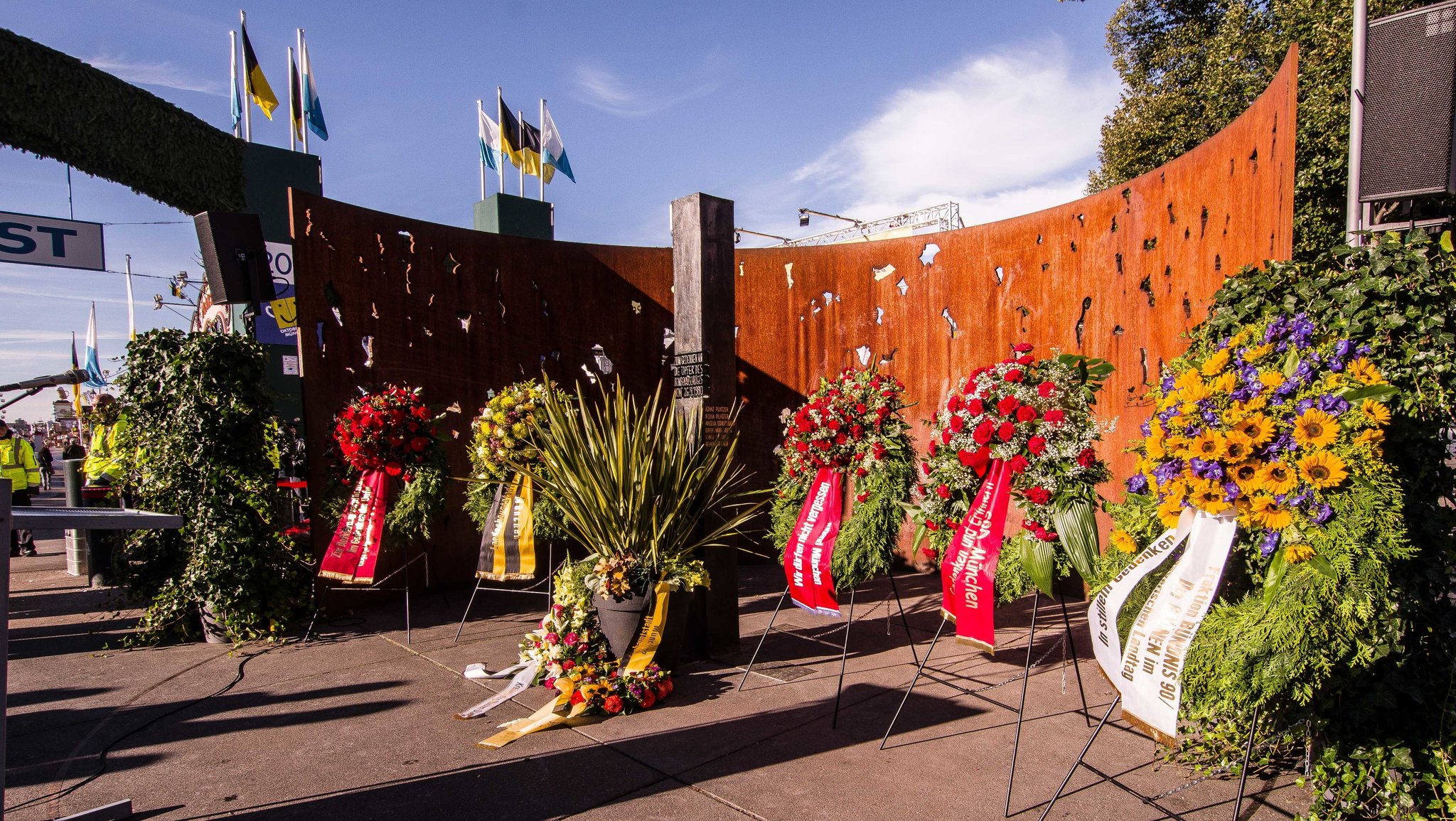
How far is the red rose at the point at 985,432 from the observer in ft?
10.3

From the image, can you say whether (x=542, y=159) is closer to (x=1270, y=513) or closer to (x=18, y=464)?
(x=18, y=464)

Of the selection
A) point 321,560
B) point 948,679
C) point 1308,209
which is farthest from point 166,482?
point 1308,209

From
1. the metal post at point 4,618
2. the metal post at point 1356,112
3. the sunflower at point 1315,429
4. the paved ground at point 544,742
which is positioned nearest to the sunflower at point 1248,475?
the sunflower at point 1315,429

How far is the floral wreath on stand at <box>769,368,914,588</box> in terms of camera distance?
4.07 m

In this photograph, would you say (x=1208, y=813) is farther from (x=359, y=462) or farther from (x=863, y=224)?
(x=863, y=224)

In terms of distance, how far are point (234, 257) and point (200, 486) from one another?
4.75 feet

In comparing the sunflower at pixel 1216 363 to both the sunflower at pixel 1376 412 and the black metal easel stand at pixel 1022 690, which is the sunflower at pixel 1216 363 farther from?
the black metal easel stand at pixel 1022 690

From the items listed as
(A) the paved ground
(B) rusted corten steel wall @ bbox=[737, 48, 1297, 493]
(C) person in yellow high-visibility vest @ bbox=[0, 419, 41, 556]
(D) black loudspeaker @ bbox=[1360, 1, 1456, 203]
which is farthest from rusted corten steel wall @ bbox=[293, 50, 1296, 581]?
(C) person in yellow high-visibility vest @ bbox=[0, 419, 41, 556]

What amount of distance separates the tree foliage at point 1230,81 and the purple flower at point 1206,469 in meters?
6.61

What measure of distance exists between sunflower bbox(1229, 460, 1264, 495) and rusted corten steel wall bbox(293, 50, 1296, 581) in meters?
2.18

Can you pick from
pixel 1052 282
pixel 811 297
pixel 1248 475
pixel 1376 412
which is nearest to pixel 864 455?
pixel 1248 475

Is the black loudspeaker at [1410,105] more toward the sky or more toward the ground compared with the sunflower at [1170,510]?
more toward the sky

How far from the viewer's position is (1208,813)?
2.63m

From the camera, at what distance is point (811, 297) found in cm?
737
